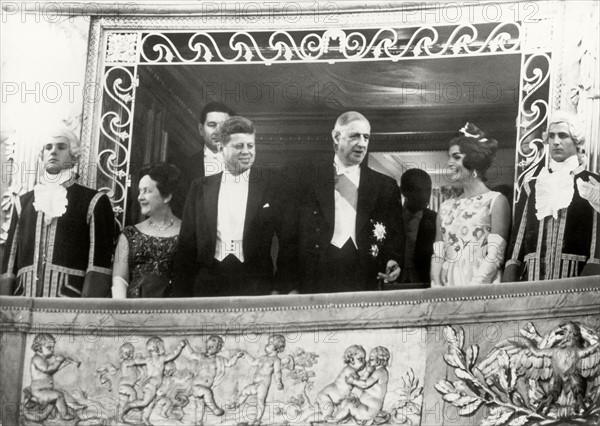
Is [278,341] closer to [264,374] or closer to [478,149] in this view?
[264,374]

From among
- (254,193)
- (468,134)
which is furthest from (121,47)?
(468,134)

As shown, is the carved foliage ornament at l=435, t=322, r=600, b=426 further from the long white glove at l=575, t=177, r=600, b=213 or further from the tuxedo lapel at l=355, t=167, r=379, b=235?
the tuxedo lapel at l=355, t=167, r=379, b=235

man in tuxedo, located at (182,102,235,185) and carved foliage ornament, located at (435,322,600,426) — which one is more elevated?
man in tuxedo, located at (182,102,235,185)

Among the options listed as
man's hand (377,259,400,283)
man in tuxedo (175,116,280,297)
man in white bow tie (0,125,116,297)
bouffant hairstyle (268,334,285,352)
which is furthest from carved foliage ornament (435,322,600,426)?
man in white bow tie (0,125,116,297)

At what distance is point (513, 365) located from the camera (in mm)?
15227

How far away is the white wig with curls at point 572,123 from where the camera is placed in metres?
15.7

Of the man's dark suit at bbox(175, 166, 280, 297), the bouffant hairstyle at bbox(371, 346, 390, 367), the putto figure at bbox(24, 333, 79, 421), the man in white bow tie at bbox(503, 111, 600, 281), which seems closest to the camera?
the man in white bow tie at bbox(503, 111, 600, 281)

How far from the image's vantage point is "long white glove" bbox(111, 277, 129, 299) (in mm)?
16078

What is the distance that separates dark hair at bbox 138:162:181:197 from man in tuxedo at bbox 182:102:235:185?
0.26 ft

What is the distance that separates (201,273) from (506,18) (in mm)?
3122

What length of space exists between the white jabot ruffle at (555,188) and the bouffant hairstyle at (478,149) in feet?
1.45

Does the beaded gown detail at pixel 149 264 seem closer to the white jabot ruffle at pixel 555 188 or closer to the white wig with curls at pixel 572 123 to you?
the white jabot ruffle at pixel 555 188

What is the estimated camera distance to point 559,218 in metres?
15.5

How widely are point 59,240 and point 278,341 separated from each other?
1954 mm
